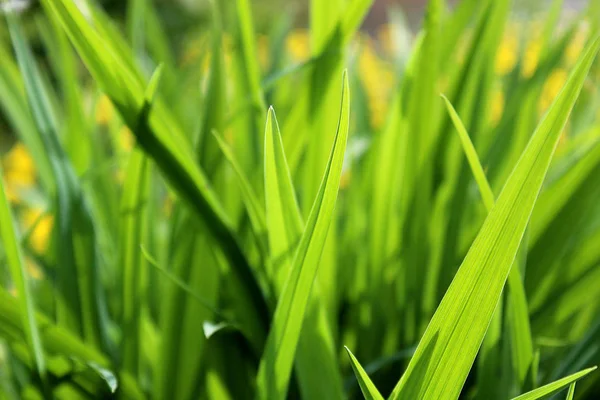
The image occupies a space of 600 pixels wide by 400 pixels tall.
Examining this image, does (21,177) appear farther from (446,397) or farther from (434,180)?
(446,397)

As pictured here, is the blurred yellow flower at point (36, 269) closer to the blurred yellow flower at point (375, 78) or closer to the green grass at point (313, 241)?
the green grass at point (313, 241)

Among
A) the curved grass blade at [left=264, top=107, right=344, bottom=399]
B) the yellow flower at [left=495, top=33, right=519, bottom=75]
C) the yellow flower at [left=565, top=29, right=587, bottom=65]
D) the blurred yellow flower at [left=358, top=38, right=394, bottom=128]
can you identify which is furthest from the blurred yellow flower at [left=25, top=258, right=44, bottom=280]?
the yellow flower at [left=495, top=33, right=519, bottom=75]

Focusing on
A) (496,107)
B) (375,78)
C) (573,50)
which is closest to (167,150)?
(496,107)

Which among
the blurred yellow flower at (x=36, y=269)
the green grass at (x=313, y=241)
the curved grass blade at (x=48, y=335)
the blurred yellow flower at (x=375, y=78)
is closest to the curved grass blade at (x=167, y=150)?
the green grass at (x=313, y=241)

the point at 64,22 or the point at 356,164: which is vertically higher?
the point at 64,22

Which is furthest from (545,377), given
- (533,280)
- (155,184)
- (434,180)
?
(155,184)

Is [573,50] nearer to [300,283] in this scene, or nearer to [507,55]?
[507,55]
